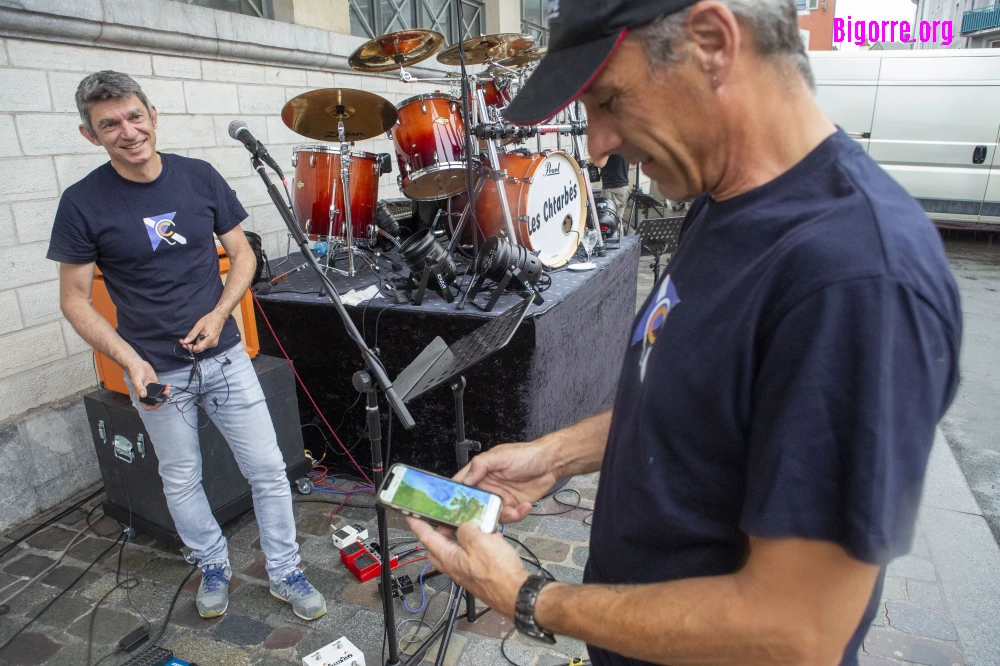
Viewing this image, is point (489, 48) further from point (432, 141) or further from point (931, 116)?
point (931, 116)

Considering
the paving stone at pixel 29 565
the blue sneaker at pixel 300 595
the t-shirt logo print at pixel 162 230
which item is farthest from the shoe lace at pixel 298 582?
the t-shirt logo print at pixel 162 230

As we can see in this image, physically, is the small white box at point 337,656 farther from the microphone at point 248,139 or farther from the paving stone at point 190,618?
the microphone at point 248,139

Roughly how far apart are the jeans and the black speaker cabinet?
13.3 inches

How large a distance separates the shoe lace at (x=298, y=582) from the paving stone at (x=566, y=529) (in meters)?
1.21

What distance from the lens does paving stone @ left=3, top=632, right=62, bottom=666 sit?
253 cm

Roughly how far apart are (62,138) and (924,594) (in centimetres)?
494

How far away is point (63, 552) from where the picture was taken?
323 cm

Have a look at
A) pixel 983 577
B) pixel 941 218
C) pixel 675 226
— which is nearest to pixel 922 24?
pixel 941 218

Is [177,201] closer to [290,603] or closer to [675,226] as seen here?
[290,603]

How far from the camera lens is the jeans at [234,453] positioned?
271 cm

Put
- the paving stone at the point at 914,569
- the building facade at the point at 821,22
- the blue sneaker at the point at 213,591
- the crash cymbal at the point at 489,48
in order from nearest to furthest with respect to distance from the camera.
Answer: the blue sneaker at the point at 213,591 → the paving stone at the point at 914,569 → the crash cymbal at the point at 489,48 → the building facade at the point at 821,22

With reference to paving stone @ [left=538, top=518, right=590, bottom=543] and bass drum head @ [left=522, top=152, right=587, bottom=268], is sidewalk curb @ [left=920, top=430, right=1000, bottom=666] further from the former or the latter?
bass drum head @ [left=522, top=152, right=587, bottom=268]

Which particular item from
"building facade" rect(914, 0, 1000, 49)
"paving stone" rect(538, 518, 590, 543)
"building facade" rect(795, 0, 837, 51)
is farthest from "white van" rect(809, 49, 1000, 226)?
"building facade" rect(795, 0, 837, 51)

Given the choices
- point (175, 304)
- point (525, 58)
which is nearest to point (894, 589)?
point (175, 304)
